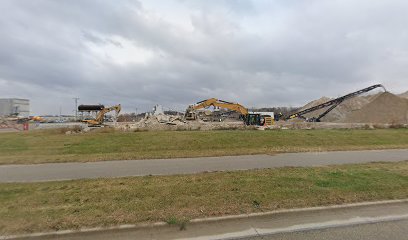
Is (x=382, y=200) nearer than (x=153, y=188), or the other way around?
(x=382, y=200)

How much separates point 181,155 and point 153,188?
5.17 meters

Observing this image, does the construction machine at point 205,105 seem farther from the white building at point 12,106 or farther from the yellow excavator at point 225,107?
the white building at point 12,106

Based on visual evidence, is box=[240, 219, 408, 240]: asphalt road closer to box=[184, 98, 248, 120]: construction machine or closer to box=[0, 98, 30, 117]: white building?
box=[184, 98, 248, 120]: construction machine

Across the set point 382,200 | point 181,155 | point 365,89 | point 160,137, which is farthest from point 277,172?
point 365,89

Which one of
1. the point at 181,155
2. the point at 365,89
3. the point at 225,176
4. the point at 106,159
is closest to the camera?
the point at 225,176

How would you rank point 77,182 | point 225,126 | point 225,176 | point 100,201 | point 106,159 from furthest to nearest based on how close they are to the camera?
point 225,126 → point 106,159 → point 225,176 → point 77,182 → point 100,201

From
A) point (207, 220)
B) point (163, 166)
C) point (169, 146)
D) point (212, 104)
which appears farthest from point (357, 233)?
point (212, 104)

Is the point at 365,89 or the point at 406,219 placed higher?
the point at 365,89

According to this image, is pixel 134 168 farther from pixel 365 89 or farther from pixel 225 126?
pixel 365 89

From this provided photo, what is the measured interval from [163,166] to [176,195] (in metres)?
3.65

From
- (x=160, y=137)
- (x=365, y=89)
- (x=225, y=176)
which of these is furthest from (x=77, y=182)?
(x=365, y=89)

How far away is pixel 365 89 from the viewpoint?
43.1 m

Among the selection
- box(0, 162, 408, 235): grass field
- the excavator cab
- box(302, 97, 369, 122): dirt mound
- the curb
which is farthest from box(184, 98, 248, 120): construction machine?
box(302, 97, 369, 122): dirt mound

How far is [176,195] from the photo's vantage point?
5.79m
